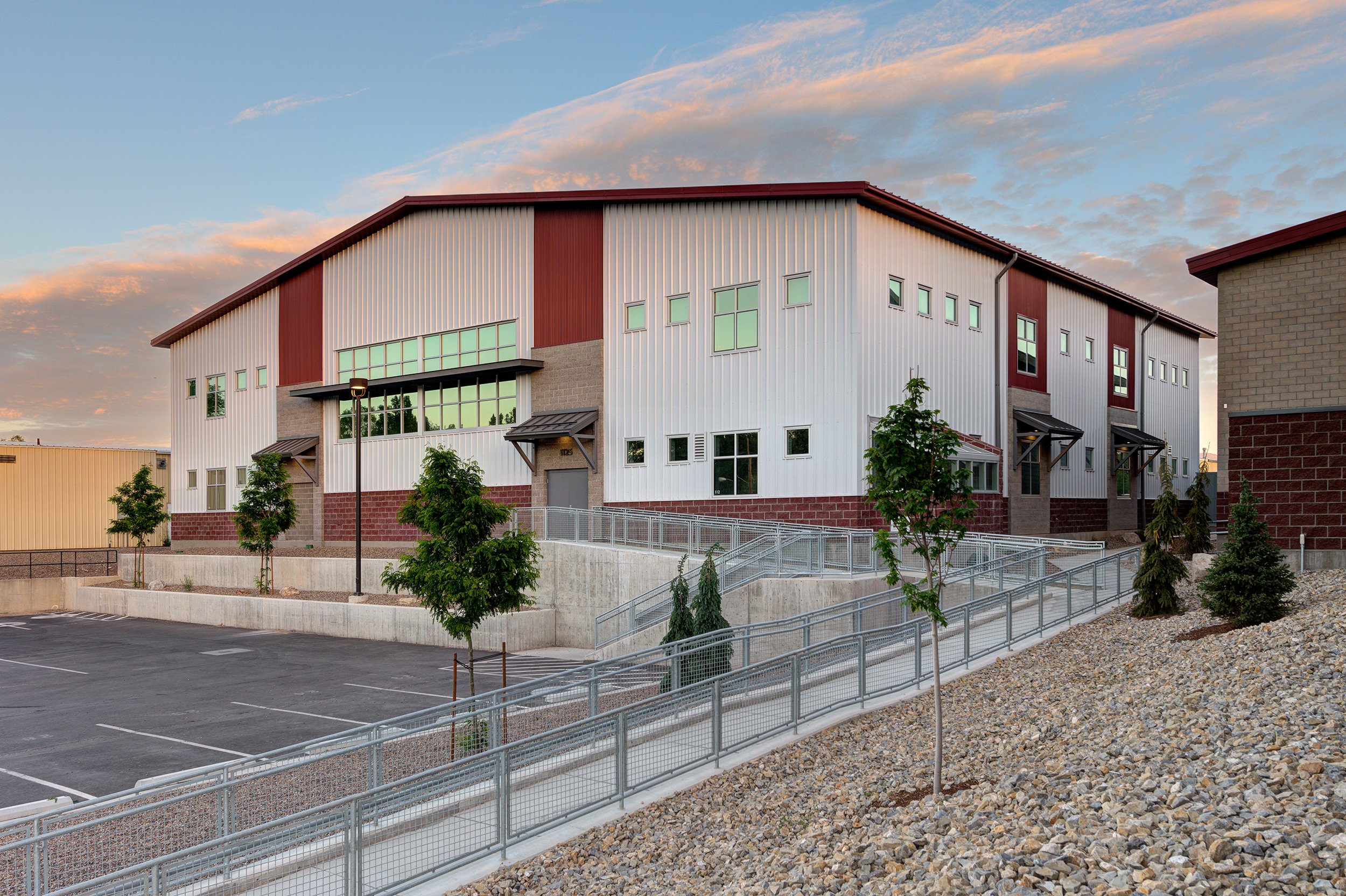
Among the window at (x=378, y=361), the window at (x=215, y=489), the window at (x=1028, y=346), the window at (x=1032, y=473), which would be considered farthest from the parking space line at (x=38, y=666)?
the window at (x=1028, y=346)

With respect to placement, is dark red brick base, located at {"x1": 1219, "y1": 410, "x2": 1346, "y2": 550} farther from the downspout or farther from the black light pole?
the black light pole

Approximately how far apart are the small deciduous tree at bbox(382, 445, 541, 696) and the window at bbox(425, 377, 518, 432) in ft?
56.9

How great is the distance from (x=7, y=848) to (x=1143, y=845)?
7.64 m

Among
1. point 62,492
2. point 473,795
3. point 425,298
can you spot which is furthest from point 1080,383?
point 62,492

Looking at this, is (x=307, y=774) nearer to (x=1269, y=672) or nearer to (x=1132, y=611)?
(x=1269, y=672)

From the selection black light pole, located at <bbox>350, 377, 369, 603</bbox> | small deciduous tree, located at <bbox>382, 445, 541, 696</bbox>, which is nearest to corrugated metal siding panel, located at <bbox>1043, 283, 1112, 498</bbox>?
black light pole, located at <bbox>350, 377, 369, 603</bbox>

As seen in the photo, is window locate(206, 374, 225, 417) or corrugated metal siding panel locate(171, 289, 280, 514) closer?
corrugated metal siding panel locate(171, 289, 280, 514)

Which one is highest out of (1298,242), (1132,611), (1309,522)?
(1298,242)

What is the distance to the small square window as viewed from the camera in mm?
25609

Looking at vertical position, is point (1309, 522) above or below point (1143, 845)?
above

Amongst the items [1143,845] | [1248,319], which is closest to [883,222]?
[1248,319]

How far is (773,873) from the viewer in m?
7.02

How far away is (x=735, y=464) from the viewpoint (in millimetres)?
26719

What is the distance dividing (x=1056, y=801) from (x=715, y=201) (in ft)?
73.8
